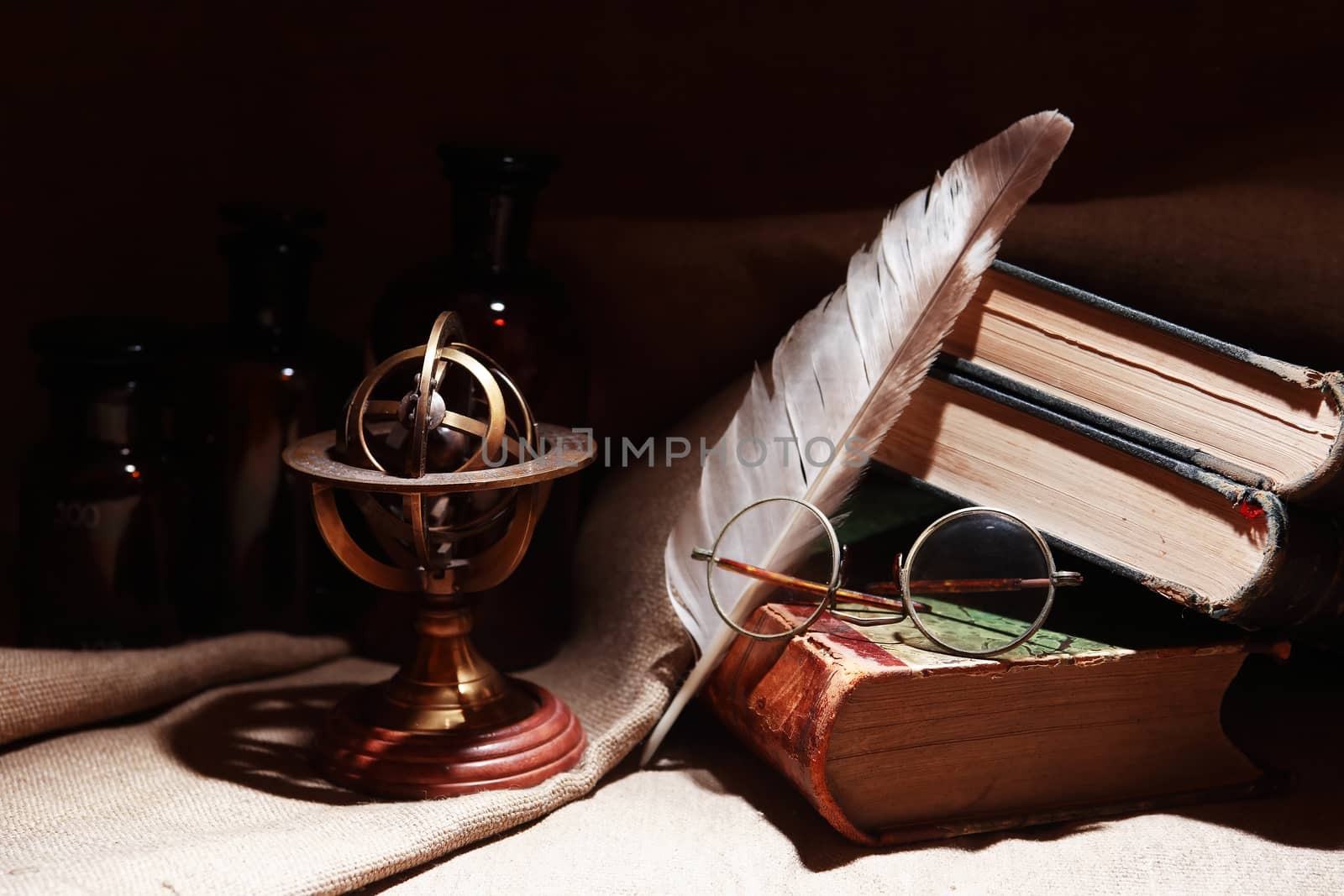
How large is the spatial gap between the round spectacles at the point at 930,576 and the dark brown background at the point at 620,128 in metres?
0.46

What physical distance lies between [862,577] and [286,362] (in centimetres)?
72

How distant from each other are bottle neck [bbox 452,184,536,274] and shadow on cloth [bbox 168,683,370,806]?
1.69ft

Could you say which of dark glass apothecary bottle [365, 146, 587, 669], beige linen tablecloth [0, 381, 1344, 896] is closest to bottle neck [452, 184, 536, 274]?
dark glass apothecary bottle [365, 146, 587, 669]

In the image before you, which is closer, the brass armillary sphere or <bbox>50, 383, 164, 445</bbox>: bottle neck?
the brass armillary sphere

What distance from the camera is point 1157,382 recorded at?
121 cm

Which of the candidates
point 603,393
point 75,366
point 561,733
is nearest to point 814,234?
point 603,393

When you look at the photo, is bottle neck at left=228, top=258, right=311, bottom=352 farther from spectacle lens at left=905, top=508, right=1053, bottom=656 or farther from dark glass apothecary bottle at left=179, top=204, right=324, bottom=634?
spectacle lens at left=905, top=508, right=1053, bottom=656

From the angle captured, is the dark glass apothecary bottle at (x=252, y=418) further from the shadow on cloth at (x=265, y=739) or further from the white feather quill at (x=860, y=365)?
the white feather quill at (x=860, y=365)

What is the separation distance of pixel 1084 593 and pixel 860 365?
1.12ft

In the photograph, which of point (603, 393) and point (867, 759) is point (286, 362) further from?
point (867, 759)

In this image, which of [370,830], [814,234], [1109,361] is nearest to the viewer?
[370,830]

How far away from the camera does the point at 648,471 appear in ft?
5.14

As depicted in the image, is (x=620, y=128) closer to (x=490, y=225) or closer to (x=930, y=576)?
(x=490, y=225)

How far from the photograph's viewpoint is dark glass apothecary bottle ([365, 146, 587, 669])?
1.42 m
